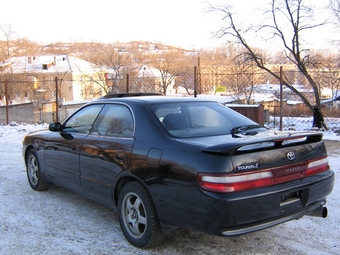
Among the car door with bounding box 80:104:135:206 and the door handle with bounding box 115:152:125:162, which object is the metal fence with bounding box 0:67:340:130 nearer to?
the car door with bounding box 80:104:135:206

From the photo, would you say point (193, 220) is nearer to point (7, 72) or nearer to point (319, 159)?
point (319, 159)

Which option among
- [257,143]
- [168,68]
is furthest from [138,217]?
[168,68]

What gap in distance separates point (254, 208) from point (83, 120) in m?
2.62

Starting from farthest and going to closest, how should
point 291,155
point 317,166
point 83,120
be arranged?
point 83,120, point 317,166, point 291,155

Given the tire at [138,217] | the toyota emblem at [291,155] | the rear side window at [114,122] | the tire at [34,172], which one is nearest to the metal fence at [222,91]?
the tire at [34,172]

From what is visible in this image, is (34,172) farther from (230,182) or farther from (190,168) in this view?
(230,182)

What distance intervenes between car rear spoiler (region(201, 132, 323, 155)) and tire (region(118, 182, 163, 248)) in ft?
2.68

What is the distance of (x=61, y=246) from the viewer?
3613 millimetres

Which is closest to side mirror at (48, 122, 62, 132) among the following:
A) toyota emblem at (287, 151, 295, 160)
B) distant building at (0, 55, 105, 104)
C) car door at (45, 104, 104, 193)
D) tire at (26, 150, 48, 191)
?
car door at (45, 104, 104, 193)

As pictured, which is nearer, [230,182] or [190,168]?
[230,182]

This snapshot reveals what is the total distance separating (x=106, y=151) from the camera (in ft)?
12.9

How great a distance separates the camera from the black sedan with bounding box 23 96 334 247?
115 inches

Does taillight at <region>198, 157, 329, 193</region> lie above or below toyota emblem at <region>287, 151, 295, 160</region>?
below

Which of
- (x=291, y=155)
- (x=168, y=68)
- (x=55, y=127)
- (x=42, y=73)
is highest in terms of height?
(x=42, y=73)
